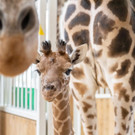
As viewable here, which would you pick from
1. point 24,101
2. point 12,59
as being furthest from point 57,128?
point 24,101

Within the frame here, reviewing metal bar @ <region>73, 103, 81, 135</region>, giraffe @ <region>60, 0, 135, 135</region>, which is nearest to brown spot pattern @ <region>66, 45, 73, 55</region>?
giraffe @ <region>60, 0, 135, 135</region>

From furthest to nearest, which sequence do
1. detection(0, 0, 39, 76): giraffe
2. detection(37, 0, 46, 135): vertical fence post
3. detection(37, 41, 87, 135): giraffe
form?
1. detection(37, 0, 46, 135): vertical fence post
2. detection(37, 41, 87, 135): giraffe
3. detection(0, 0, 39, 76): giraffe

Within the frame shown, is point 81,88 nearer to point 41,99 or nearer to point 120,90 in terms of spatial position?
point 120,90

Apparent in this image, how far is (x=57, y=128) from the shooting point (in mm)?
523

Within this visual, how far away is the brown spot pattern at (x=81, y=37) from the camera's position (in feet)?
1.53

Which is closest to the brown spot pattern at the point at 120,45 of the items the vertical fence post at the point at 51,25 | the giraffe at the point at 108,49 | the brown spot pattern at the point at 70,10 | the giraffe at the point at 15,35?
the giraffe at the point at 108,49

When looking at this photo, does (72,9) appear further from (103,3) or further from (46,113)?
(46,113)

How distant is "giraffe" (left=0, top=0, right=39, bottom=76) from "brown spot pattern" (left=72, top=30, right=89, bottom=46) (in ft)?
0.93

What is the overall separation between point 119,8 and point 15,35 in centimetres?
31

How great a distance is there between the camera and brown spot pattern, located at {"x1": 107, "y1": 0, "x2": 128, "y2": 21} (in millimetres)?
439

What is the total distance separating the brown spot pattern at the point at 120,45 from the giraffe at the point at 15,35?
0.87 feet

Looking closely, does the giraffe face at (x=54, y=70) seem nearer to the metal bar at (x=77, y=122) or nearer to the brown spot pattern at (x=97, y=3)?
the brown spot pattern at (x=97, y=3)

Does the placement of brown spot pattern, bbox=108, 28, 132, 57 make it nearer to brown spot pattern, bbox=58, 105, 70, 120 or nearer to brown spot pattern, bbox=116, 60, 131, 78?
brown spot pattern, bbox=116, 60, 131, 78

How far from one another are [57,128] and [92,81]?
0.42ft
